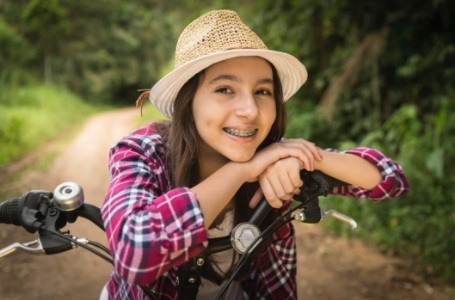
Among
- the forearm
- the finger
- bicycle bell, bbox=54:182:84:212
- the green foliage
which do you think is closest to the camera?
bicycle bell, bbox=54:182:84:212

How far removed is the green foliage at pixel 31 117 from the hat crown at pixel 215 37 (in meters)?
7.76

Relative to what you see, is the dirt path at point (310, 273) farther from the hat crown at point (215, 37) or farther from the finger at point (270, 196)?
the hat crown at point (215, 37)

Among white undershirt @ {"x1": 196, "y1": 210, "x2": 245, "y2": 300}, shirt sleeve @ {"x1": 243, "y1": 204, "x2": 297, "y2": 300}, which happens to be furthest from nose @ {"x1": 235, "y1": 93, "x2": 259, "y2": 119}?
shirt sleeve @ {"x1": 243, "y1": 204, "x2": 297, "y2": 300}

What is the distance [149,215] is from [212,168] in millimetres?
680

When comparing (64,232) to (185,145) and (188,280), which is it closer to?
(188,280)

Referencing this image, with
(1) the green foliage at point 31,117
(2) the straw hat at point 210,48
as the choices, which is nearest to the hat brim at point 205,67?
(2) the straw hat at point 210,48

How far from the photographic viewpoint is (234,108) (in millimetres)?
1453

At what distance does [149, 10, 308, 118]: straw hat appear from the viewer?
1.43 m

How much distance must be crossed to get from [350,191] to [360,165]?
0.20 meters

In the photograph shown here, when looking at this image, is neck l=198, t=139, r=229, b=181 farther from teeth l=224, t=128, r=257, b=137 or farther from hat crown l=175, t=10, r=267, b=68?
hat crown l=175, t=10, r=267, b=68

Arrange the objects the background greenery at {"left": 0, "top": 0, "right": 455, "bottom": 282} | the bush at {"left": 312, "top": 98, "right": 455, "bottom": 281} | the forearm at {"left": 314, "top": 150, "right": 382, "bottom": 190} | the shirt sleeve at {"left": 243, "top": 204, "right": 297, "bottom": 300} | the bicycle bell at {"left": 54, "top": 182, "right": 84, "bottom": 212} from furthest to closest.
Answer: the background greenery at {"left": 0, "top": 0, "right": 455, "bottom": 282} < the bush at {"left": 312, "top": 98, "right": 455, "bottom": 281} < the shirt sleeve at {"left": 243, "top": 204, "right": 297, "bottom": 300} < the forearm at {"left": 314, "top": 150, "right": 382, "bottom": 190} < the bicycle bell at {"left": 54, "top": 182, "right": 84, "bottom": 212}

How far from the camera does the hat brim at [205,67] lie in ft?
4.64

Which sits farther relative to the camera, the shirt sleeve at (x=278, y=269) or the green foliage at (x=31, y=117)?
the green foliage at (x=31, y=117)

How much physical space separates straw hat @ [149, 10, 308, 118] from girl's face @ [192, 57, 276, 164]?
0.06 m
